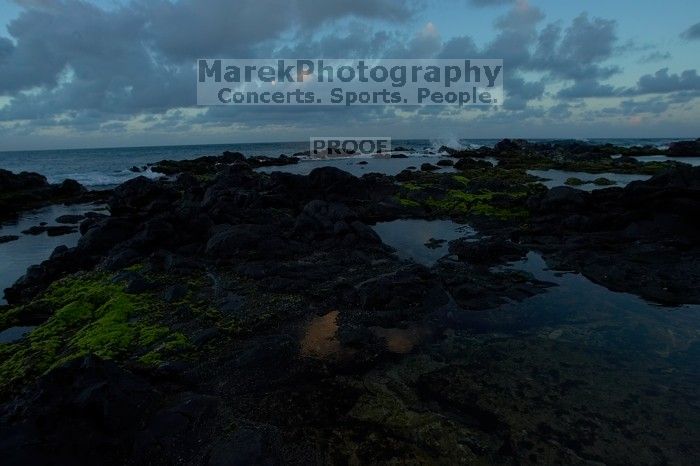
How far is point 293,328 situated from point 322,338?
49.7 inches

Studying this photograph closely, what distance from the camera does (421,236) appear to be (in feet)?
86.0

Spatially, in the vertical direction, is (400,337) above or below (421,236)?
below

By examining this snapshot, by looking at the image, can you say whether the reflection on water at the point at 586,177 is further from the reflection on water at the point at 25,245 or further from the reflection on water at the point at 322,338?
the reflection on water at the point at 25,245

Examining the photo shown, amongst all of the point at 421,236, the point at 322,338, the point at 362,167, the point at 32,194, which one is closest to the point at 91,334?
the point at 322,338

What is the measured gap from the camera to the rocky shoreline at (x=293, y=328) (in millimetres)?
8375

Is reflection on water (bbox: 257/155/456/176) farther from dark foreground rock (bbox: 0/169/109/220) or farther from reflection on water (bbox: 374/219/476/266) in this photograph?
reflection on water (bbox: 374/219/476/266)

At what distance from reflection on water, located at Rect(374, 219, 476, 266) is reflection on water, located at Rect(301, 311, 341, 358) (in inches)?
312

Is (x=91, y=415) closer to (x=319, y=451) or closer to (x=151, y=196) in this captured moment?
(x=319, y=451)

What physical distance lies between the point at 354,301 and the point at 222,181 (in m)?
26.8

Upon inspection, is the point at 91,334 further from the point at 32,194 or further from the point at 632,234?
the point at 32,194

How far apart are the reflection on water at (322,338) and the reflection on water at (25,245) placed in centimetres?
1415

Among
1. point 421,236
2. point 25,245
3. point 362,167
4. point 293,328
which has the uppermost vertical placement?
point 362,167

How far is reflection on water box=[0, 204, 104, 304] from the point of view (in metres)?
21.2

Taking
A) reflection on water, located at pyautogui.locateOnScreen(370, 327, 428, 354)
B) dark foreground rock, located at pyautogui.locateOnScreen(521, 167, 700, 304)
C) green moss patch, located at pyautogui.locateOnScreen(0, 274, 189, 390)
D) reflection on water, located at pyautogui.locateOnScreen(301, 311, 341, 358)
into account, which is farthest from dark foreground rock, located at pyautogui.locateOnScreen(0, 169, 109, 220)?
dark foreground rock, located at pyautogui.locateOnScreen(521, 167, 700, 304)
